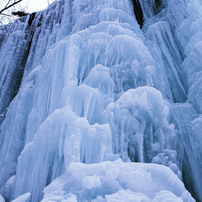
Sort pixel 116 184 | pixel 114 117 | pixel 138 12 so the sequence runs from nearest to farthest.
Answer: pixel 116 184 → pixel 114 117 → pixel 138 12

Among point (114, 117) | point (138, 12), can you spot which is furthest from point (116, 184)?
point (138, 12)

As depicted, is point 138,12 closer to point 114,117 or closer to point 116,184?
point 114,117

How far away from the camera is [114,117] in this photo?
3682mm

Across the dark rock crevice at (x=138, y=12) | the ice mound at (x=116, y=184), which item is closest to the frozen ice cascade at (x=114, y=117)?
the ice mound at (x=116, y=184)

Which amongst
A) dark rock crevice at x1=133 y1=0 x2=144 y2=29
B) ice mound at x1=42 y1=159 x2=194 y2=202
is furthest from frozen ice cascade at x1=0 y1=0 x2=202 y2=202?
dark rock crevice at x1=133 y1=0 x2=144 y2=29

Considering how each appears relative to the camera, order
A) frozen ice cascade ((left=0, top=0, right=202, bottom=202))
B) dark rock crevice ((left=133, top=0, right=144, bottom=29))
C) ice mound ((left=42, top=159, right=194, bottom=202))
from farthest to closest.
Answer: dark rock crevice ((left=133, top=0, right=144, bottom=29)) → frozen ice cascade ((left=0, top=0, right=202, bottom=202)) → ice mound ((left=42, top=159, right=194, bottom=202))

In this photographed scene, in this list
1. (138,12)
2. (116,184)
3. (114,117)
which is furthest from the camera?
(138,12)

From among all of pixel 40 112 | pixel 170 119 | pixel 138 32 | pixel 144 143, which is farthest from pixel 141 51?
pixel 40 112

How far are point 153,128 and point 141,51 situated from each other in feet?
5.50

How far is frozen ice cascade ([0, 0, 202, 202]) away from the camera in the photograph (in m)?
2.43

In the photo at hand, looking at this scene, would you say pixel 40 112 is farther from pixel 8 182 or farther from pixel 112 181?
pixel 112 181

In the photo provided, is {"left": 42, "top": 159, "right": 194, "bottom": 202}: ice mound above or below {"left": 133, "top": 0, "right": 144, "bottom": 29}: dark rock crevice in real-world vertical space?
below

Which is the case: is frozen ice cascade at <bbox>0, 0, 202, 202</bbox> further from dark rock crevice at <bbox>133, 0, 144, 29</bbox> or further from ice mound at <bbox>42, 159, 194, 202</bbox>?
dark rock crevice at <bbox>133, 0, 144, 29</bbox>

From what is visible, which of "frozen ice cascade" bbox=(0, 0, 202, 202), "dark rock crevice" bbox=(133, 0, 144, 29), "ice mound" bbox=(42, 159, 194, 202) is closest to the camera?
"ice mound" bbox=(42, 159, 194, 202)
